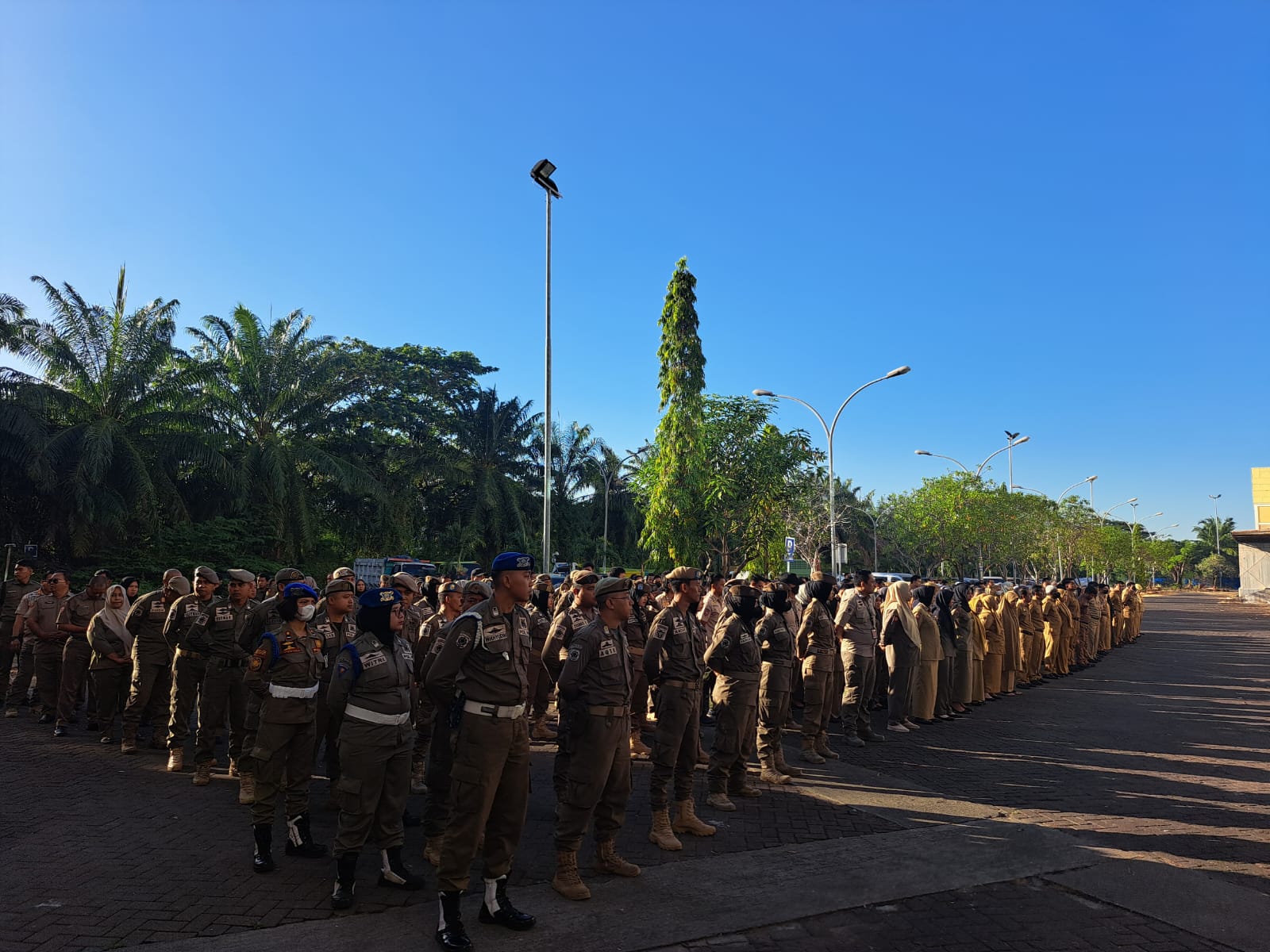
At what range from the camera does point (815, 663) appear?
894 centimetres

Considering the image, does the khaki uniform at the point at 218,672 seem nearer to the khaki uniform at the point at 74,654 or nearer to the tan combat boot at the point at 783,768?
the khaki uniform at the point at 74,654

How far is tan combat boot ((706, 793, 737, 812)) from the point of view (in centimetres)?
695

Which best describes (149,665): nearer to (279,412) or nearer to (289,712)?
(289,712)

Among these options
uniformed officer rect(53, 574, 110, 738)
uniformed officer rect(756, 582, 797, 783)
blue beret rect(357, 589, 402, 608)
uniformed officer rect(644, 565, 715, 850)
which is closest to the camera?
blue beret rect(357, 589, 402, 608)

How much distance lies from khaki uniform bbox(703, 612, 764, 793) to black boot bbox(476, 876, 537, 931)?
2785mm

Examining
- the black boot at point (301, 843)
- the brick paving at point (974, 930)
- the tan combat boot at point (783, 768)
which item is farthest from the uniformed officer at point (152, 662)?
the brick paving at point (974, 930)

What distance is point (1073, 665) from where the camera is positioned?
18.6m

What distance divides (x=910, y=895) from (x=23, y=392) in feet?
76.6

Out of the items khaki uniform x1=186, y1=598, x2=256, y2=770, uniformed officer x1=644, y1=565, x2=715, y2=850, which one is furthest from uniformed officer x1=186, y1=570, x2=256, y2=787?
uniformed officer x1=644, y1=565, x2=715, y2=850

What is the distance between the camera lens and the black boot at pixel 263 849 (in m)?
5.32

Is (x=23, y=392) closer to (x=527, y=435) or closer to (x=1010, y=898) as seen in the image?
(x=527, y=435)

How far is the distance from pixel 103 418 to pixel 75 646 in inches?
549

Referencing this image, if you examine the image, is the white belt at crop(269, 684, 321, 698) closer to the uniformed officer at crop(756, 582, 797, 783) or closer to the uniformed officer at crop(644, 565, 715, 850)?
the uniformed officer at crop(644, 565, 715, 850)

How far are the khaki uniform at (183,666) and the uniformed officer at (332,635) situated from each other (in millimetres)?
2181
